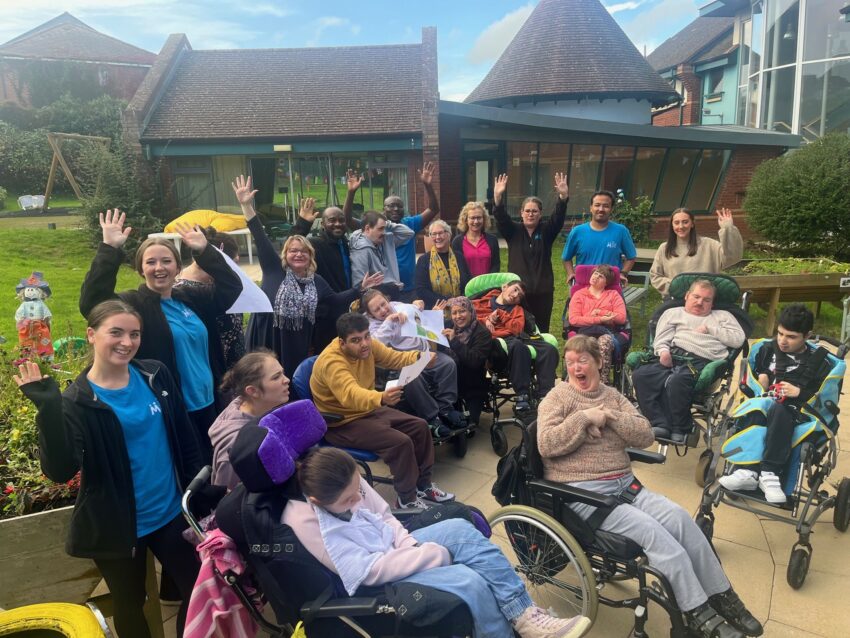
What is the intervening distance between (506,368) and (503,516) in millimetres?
2224

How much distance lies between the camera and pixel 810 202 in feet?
38.2

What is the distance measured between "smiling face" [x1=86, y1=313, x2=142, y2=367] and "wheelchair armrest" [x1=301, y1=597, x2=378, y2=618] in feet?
4.28

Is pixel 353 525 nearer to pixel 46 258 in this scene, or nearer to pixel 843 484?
pixel 843 484

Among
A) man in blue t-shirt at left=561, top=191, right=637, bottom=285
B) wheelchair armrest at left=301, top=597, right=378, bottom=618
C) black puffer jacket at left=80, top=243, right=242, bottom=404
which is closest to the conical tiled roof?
man in blue t-shirt at left=561, top=191, right=637, bottom=285

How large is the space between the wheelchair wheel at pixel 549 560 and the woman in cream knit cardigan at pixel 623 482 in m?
0.21

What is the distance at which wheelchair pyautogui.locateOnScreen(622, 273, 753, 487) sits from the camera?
173 inches

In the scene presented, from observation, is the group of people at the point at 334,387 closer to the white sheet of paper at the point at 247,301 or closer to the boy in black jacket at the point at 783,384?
the white sheet of paper at the point at 247,301

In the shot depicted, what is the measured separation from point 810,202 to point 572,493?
11721mm

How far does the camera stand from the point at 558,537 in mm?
2725

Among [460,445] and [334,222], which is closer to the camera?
[460,445]

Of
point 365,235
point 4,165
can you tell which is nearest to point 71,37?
point 4,165

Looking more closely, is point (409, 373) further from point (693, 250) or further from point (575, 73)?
point (575, 73)

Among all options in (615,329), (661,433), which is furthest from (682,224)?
(661,433)

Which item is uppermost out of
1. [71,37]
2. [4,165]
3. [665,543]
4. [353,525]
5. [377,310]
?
[71,37]
